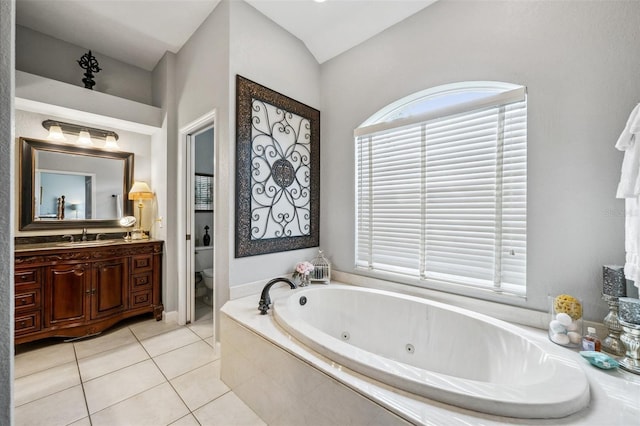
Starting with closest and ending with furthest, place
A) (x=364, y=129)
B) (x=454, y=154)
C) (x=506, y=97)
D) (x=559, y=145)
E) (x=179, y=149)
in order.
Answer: (x=559, y=145) → (x=506, y=97) → (x=454, y=154) → (x=364, y=129) → (x=179, y=149)

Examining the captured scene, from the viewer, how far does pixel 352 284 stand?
2.40 m

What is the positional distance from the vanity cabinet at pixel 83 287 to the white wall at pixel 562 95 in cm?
320

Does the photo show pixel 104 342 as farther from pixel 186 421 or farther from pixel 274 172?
pixel 274 172

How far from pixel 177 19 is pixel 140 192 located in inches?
68.8

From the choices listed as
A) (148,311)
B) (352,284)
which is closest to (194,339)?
(148,311)

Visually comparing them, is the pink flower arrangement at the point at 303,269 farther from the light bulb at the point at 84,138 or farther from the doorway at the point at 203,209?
the light bulb at the point at 84,138

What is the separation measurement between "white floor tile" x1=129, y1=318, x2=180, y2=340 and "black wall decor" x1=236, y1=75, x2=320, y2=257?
140 cm

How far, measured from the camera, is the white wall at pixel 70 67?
2445 millimetres

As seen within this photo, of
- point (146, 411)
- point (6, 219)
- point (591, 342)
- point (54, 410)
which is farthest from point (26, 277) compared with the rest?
point (591, 342)

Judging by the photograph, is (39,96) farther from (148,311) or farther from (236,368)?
(236,368)

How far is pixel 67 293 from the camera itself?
2281 millimetres

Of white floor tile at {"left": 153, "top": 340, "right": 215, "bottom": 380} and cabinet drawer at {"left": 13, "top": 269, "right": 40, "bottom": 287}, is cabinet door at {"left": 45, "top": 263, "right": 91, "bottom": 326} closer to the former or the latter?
cabinet drawer at {"left": 13, "top": 269, "right": 40, "bottom": 287}

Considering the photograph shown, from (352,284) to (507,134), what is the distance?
1659 mm

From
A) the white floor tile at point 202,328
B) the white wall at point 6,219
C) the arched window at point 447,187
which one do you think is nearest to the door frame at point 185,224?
the white floor tile at point 202,328
